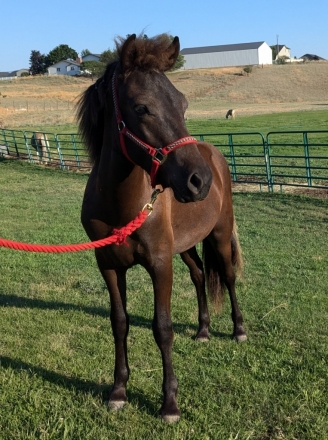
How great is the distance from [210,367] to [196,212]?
114cm

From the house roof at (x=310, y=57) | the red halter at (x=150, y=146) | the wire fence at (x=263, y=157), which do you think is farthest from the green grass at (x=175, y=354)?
the house roof at (x=310, y=57)

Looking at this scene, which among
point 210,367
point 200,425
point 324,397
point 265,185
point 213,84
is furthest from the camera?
point 213,84

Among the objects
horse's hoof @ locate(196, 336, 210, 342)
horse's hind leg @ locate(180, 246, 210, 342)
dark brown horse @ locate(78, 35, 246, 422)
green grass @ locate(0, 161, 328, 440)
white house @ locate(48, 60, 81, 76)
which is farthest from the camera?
white house @ locate(48, 60, 81, 76)

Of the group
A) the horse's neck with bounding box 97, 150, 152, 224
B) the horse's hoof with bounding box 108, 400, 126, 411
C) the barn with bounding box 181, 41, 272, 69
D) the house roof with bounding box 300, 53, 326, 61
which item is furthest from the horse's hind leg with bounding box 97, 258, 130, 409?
the house roof with bounding box 300, 53, 326, 61

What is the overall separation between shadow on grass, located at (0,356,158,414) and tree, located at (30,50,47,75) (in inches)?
4317

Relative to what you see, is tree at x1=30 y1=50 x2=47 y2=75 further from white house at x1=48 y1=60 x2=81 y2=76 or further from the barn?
the barn

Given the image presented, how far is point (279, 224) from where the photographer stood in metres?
8.27

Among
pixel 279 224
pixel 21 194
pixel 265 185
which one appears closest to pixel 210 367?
pixel 279 224

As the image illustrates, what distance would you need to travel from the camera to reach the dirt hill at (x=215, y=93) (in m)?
41.9

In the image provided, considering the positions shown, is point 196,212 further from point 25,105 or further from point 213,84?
point 213,84

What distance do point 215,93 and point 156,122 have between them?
198 feet

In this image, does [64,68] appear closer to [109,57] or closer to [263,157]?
[263,157]

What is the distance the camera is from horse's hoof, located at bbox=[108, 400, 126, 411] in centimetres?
307

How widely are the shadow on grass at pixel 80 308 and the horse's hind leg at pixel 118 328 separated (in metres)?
1.11
